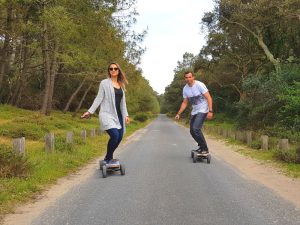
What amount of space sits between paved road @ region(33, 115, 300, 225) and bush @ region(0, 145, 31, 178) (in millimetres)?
1268

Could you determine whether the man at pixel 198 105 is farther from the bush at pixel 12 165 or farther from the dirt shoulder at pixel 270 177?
the bush at pixel 12 165

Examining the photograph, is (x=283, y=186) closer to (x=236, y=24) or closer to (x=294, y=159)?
(x=294, y=159)

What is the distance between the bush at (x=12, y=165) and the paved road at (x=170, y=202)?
1268mm

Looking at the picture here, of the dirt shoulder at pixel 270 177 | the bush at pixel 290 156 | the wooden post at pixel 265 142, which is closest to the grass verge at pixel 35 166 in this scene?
the dirt shoulder at pixel 270 177

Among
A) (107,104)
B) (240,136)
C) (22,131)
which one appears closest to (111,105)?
(107,104)

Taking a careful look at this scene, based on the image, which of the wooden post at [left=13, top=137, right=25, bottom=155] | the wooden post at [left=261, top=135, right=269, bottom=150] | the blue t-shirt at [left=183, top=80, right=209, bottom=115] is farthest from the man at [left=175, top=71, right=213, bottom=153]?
the wooden post at [left=261, top=135, right=269, bottom=150]

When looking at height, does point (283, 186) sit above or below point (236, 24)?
below

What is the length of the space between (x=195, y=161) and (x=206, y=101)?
5.09 feet

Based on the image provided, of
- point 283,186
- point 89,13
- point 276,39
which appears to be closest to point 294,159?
point 283,186

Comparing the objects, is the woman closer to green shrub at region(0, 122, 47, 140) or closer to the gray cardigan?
the gray cardigan

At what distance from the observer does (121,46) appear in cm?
3522

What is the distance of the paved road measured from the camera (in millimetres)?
5559

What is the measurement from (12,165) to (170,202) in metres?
3.52

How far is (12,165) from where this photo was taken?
848 cm
